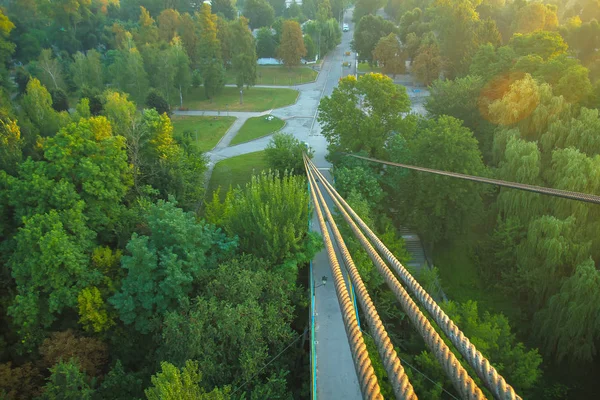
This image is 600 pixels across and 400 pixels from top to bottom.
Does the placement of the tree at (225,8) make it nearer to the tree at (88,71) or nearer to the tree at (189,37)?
the tree at (189,37)

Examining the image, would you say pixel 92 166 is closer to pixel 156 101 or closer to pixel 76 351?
pixel 76 351

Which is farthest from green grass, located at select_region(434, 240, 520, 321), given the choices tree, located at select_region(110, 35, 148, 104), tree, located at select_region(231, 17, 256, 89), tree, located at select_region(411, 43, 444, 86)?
tree, located at select_region(110, 35, 148, 104)

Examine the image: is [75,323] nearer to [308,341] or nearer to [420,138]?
[308,341]

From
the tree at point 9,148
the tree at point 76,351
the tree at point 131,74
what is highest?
the tree at point 131,74

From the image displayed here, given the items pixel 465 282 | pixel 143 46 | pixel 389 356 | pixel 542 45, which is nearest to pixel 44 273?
pixel 389 356

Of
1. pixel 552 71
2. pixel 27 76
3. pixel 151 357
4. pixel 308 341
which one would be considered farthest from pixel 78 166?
pixel 27 76

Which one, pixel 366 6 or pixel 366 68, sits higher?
pixel 366 6

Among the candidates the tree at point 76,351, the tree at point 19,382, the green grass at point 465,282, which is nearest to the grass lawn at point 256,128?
the green grass at point 465,282
